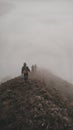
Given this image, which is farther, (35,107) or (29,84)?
(29,84)

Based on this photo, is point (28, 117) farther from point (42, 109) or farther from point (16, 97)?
point (16, 97)

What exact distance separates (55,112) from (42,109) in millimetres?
2341

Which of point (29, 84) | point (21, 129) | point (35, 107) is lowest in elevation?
point (21, 129)

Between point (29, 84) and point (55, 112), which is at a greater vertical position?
point (29, 84)

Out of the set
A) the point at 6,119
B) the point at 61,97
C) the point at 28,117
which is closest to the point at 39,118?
the point at 28,117

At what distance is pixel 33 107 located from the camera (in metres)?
46.9

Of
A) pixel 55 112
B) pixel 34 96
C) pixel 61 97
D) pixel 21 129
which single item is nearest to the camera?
pixel 21 129

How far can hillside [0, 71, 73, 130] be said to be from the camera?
43.6 m

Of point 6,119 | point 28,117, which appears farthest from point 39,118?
point 6,119

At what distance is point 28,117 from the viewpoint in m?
44.4

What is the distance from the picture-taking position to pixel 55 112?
46062mm

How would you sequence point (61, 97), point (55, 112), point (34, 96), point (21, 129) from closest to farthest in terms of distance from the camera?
point (21, 129), point (55, 112), point (34, 96), point (61, 97)

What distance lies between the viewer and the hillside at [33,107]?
4359cm

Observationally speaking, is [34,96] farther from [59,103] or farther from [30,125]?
[30,125]
